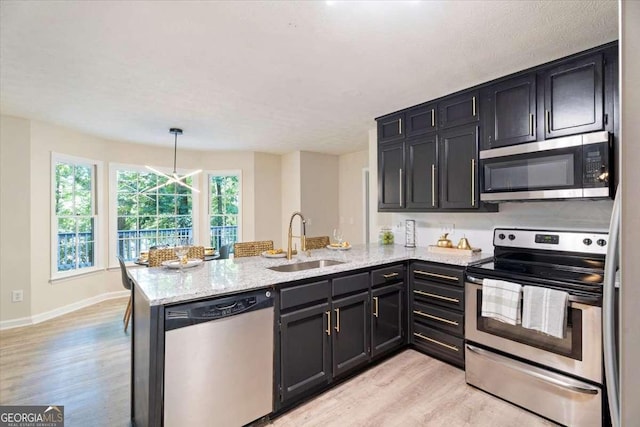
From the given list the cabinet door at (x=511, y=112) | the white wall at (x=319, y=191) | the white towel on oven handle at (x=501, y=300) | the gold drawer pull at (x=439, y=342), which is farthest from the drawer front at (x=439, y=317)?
the white wall at (x=319, y=191)

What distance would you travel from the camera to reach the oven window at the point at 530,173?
2201mm

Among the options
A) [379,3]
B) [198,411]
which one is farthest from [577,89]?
[198,411]

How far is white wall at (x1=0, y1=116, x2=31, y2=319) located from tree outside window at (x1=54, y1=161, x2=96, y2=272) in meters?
0.44

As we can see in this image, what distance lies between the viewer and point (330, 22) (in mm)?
1844

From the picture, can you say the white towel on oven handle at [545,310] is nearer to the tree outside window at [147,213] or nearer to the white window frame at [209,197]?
the white window frame at [209,197]

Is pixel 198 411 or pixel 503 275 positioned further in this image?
pixel 503 275

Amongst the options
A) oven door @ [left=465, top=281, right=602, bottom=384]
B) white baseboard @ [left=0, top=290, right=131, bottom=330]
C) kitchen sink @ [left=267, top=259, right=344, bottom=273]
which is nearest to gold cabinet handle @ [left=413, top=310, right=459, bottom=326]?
oven door @ [left=465, top=281, right=602, bottom=384]

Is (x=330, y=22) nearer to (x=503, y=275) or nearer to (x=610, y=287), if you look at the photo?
(x=610, y=287)

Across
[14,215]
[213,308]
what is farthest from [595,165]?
[14,215]

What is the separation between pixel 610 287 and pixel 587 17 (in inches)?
73.3

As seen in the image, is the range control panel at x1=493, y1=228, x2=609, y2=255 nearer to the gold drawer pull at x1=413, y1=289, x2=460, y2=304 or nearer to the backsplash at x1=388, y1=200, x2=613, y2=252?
the backsplash at x1=388, y1=200, x2=613, y2=252

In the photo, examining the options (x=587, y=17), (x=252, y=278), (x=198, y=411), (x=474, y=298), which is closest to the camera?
(x=198, y=411)

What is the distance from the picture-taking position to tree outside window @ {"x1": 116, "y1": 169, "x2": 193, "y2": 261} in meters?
5.21

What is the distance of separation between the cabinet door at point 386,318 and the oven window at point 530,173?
4.09 ft
